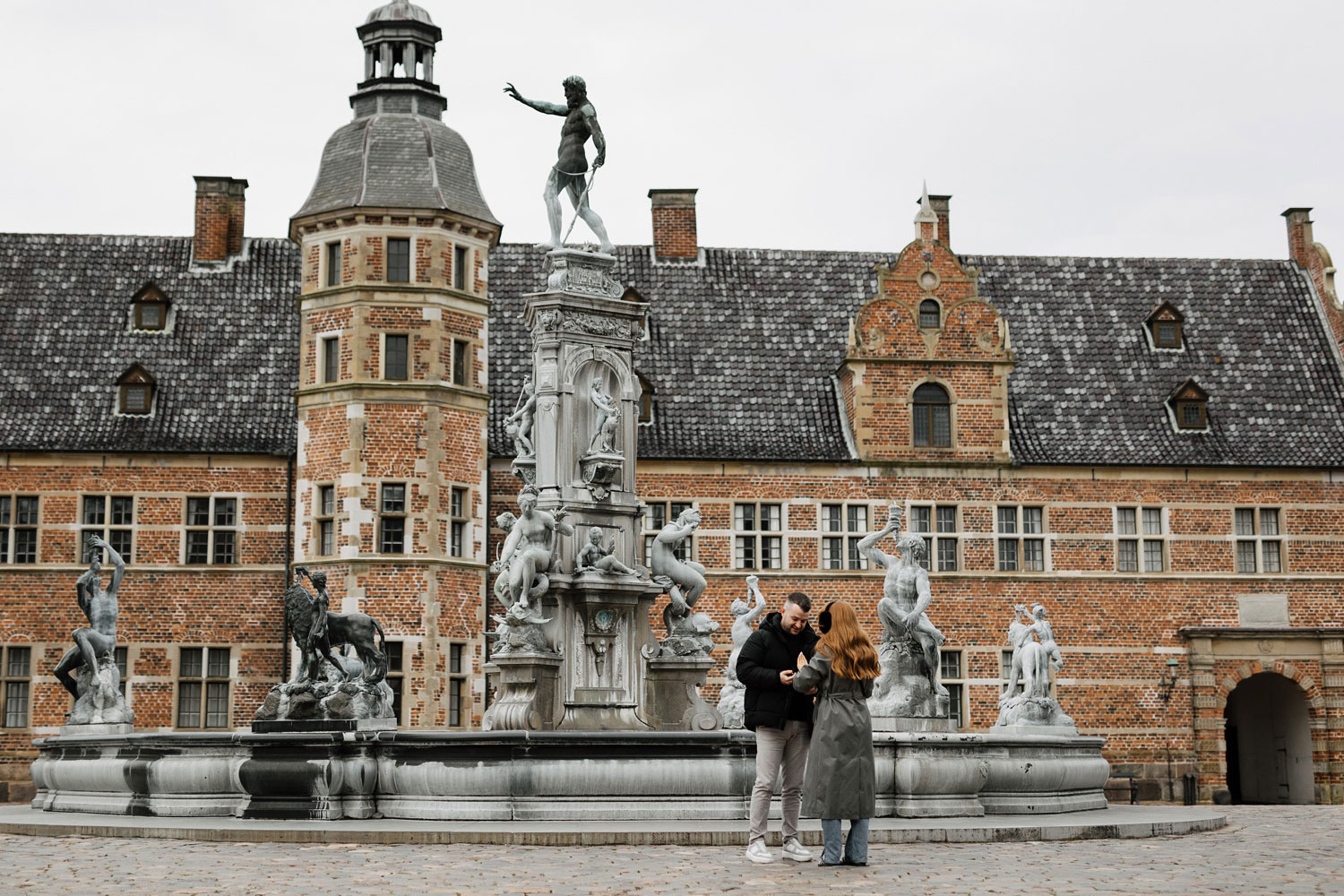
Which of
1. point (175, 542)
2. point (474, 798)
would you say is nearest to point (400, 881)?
point (474, 798)

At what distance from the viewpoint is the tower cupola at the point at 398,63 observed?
35.6 m

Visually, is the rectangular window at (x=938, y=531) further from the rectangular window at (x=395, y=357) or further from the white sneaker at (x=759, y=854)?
the white sneaker at (x=759, y=854)

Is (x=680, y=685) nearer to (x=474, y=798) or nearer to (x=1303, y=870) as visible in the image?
(x=474, y=798)

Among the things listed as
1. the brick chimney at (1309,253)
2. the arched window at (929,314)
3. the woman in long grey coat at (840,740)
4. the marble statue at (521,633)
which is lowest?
the woman in long grey coat at (840,740)

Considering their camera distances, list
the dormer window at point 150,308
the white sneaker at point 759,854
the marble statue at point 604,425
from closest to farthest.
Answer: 1. the white sneaker at point 759,854
2. the marble statue at point 604,425
3. the dormer window at point 150,308

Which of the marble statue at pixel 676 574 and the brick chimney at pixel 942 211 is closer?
the marble statue at pixel 676 574

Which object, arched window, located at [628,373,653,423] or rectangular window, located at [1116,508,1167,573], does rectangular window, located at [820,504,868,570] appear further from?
rectangular window, located at [1116,508,1167,573]

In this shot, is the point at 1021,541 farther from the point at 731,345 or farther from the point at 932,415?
the point at 731,345

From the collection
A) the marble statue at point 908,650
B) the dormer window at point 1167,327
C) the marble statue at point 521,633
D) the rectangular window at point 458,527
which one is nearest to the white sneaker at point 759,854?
the marble statue at point 521,633

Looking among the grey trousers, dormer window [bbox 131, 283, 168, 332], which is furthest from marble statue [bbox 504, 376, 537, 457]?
dormer window [bbox 131, 283, 168, 332]

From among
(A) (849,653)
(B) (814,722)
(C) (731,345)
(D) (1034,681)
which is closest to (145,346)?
(C) (731,345)

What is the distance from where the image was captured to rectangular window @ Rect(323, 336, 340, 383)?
34.0 meters

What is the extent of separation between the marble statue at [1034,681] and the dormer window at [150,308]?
2031 cm

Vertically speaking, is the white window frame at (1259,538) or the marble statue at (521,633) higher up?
the white window frame at (1259,538)
